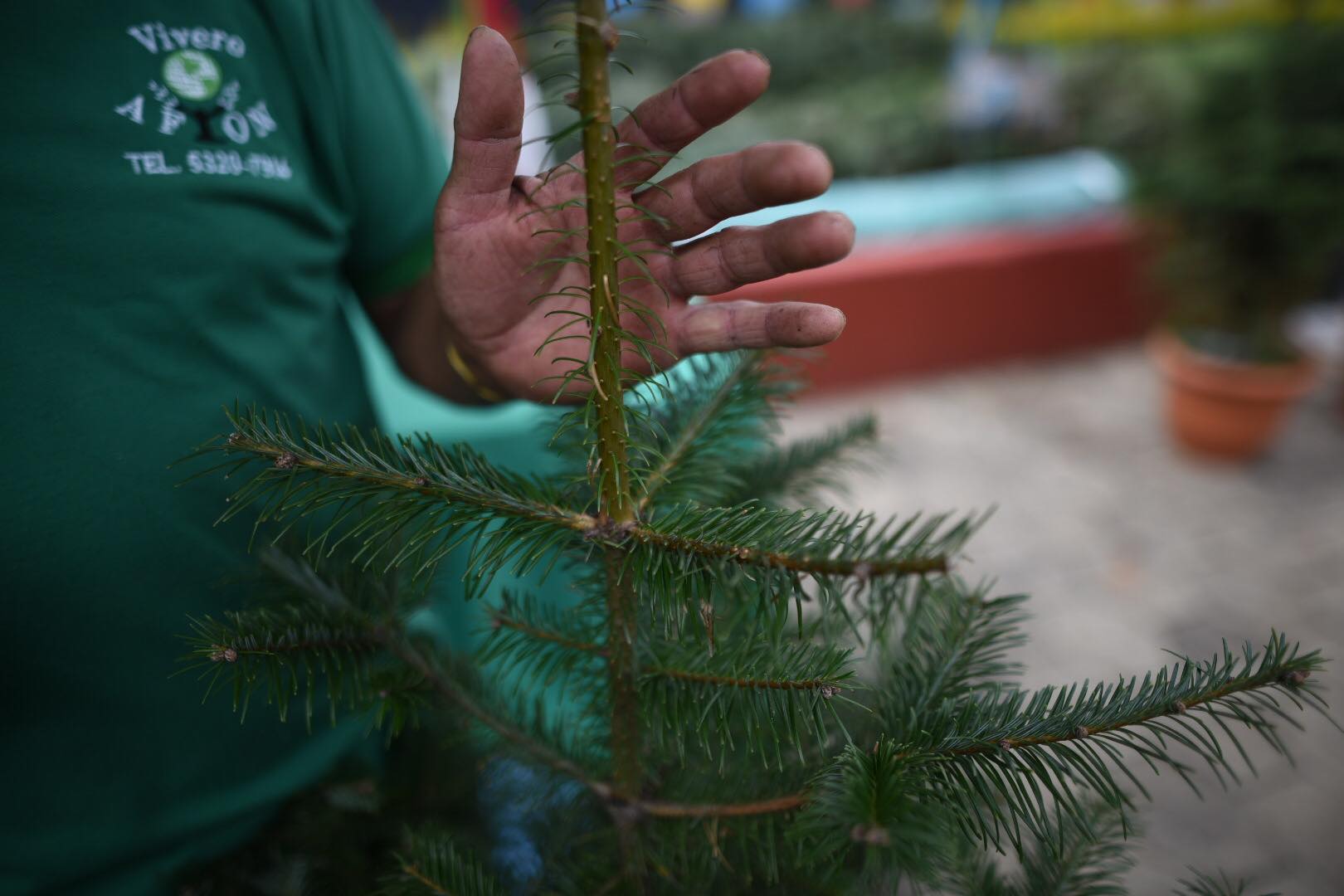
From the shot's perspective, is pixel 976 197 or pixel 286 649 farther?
pixel 976 197

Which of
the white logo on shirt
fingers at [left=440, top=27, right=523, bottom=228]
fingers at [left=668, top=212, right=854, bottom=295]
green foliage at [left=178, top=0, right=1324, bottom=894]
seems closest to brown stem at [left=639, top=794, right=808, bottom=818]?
green foliage at [left=178, top=0, right=1324, bottom=894]

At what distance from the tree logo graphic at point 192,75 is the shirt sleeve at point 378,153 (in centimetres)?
14

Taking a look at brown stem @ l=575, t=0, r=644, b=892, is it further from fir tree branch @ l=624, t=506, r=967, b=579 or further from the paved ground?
the paved ground

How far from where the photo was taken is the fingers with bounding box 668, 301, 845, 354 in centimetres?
51

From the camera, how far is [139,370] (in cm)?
69

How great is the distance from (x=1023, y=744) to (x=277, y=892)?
0.59 m

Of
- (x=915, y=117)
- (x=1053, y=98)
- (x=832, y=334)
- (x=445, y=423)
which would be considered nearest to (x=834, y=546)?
(x=832, y=334)

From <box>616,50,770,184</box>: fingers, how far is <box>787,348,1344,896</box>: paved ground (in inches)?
77.2

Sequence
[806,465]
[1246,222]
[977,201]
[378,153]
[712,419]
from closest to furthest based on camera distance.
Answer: [712,419] < [806,465] < [378,153] < [1246,222] < [977,201]

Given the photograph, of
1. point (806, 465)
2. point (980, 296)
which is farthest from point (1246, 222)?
point (806, 465)

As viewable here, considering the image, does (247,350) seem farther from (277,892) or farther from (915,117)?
(915,117)

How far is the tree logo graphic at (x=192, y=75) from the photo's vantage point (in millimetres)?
731

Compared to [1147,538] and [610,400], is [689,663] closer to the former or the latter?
[610,400]

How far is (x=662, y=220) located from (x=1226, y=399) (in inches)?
134
